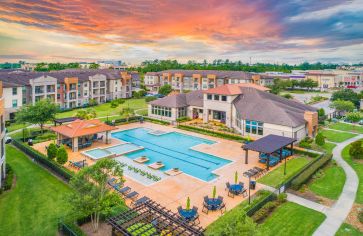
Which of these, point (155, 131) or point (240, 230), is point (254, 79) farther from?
point (240, 230)

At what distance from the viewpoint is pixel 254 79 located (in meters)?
85.3

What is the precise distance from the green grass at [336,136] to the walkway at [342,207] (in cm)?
1104

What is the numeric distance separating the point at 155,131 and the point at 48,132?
1641 cm

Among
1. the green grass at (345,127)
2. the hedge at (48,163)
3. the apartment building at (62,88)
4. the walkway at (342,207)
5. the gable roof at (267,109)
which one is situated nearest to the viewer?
the walkway at (342,207)

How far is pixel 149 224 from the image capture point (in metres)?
15.6

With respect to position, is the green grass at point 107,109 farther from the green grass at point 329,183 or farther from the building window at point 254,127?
the green grass at point 329,183

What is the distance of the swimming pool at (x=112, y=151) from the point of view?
1233 inches

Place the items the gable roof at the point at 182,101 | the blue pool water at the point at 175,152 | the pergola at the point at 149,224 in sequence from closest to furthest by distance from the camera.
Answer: the pergola at the point at 149,224, the blue pool water at the point at 175,152, the gable roof at the point at 182,101

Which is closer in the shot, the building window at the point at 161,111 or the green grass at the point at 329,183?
the green grass at the point at 329,183

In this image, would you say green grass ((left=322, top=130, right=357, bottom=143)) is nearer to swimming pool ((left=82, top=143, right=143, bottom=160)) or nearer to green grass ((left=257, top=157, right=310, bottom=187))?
green grass ((left=257, top=157, right=310, bottom=187))

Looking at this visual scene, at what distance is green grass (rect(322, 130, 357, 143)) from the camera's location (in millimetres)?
40272

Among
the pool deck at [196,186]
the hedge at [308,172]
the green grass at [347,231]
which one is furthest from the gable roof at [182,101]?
the green grass at [347,231]

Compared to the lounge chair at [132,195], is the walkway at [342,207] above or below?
below

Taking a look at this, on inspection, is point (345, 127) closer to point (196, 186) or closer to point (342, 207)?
point (342, 207)
